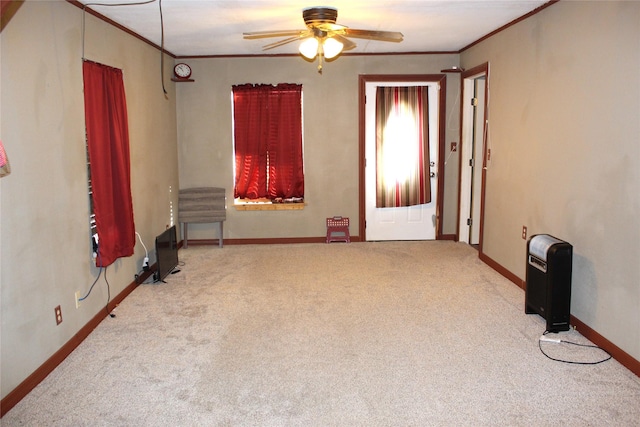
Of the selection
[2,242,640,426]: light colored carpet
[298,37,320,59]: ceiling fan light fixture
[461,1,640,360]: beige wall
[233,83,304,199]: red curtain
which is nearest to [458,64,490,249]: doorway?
[461,1,640,360]: beige wall

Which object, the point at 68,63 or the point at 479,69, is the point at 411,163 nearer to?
the point at 479,69

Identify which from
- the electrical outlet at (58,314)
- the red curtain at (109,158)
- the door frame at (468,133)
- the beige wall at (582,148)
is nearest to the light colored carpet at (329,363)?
the electrical outlet at (58,314)

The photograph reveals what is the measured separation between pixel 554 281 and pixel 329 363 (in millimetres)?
1669

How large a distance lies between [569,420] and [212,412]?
71.8 inches

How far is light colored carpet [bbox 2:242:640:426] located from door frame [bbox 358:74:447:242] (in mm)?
1735

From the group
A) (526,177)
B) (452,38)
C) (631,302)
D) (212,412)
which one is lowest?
(212,412)

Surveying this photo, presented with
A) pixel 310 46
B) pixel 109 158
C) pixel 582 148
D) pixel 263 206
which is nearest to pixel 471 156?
pixel 263 206

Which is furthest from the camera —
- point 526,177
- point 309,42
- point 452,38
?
point 452,38

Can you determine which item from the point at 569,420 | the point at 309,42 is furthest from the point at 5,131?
the point at 569,420

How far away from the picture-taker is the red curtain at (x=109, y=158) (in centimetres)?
382

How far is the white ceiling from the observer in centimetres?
390

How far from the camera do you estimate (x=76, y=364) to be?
3.32 metres

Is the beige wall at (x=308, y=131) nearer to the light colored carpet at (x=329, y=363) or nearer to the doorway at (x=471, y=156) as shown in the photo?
the doorway at (x=471, y=156)

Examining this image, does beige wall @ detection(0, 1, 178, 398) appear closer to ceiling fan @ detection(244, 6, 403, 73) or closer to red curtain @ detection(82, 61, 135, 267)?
red curtain @ detection(82, 61, 135, 267)
